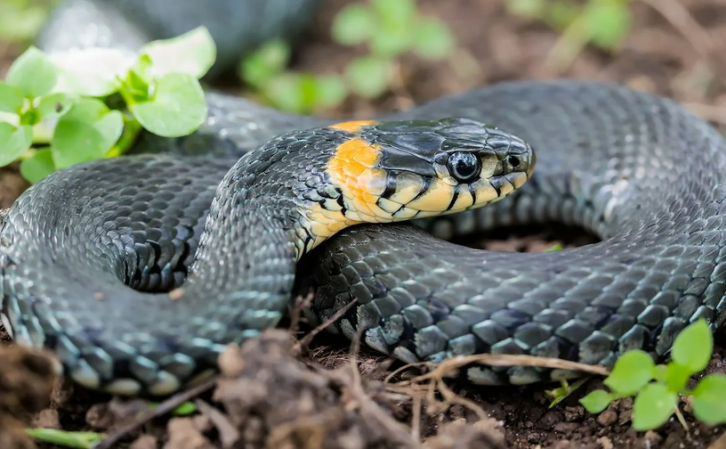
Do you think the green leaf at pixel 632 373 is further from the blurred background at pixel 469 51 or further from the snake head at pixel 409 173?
the blurred background at pixel 469 51

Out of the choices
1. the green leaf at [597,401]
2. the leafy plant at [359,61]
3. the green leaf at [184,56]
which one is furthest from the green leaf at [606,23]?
the green leaf at [597,401]

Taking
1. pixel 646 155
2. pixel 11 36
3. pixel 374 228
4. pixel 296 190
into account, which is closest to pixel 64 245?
pixel 296 190

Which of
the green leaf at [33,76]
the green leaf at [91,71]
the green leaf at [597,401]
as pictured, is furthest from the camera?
the green leaf at [91,71]

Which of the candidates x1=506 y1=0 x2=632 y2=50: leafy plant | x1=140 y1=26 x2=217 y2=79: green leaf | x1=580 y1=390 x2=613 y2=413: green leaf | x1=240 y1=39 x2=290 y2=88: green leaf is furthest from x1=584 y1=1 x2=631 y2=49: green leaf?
x1=580 y1=390 x2=613 y2=413: green leaf

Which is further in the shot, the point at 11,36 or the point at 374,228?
the point at 11,36

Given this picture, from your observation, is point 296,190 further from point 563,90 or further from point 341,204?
point 563,90

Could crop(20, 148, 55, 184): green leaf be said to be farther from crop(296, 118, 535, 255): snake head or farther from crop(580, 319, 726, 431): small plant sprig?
crop(580, 319, 726, 431): small plant sprig

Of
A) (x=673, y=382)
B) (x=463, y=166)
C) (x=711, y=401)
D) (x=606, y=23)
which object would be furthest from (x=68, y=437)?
(x=606, y=23)
